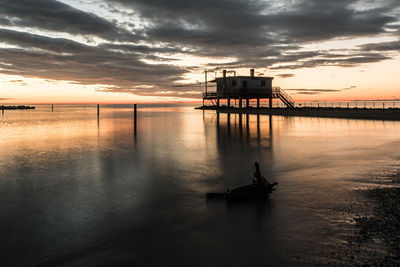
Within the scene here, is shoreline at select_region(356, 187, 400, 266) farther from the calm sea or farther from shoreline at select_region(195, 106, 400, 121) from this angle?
shoreline at select_region(195, 106, 400, 121)

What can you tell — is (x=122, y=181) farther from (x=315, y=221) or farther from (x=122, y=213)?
(x=315, y=221)

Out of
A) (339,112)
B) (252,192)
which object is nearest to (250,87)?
(339,112)

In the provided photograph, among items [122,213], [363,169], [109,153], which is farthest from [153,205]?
[109,153]

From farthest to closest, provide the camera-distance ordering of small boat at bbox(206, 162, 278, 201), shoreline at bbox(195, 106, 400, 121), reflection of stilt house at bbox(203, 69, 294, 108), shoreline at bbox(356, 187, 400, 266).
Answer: reflection of stilt house at bbox(203, 69, 294, 108), shoreline at bbox(195, 106, 400, 121), small boat at bbox(206, 162, 278, 201), shoreline at bbox(356, 187, 400, 266)

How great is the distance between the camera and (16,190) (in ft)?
41.8

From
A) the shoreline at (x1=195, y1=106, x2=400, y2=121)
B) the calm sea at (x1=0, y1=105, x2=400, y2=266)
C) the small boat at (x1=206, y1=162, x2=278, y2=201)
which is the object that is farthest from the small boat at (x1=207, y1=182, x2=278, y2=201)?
the shoreline at (x1=195, y1=106, x2=400, y2=121)

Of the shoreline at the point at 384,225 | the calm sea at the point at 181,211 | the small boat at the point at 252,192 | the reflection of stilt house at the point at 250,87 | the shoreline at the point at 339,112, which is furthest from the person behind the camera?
the reflection of stilt house at the point at 250,87

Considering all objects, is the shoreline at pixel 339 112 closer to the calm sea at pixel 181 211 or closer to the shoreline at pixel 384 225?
the calm sea at pixel 181 211

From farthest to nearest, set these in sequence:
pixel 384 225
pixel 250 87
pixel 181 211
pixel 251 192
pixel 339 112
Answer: pixel 250 87
pixel 339 112
pixel 251 192
pixel 181 211
pixel 384 225

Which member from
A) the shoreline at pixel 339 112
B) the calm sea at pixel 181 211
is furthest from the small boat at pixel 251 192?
the shoreline at pixel 339 112

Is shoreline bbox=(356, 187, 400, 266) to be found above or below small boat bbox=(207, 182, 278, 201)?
below

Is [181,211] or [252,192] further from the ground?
[252,192]

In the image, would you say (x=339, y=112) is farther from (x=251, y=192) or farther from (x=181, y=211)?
(x=181, y=211)

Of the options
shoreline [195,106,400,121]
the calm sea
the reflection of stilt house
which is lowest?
the calm sea
